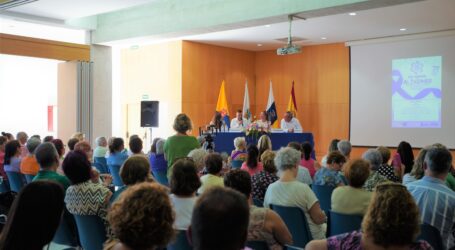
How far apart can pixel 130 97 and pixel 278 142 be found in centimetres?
636

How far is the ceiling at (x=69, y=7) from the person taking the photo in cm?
905

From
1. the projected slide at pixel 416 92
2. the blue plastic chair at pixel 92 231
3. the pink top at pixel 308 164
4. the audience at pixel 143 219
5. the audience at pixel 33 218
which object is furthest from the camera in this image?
the projected slide at pixel 416 92

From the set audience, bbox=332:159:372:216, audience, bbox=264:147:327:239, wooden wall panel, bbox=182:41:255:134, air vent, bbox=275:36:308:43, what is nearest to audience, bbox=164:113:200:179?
audience, bbox=264:147:327:239

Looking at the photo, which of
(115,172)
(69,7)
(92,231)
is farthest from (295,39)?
(92,231)

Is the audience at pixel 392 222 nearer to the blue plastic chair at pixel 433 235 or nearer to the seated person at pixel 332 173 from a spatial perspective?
the blue plastic chair at pixel 433 235

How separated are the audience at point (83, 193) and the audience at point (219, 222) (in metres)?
2.06

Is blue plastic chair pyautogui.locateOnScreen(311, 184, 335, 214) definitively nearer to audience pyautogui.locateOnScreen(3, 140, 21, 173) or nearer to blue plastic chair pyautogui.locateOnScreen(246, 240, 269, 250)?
blue plastic chair pyautogui.locateOnScreen(246, 240, 269, 250)

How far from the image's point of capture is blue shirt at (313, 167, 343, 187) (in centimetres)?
475

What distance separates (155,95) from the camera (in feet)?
45.0

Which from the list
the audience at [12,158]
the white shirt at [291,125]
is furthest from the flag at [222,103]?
the audience at [12,158]

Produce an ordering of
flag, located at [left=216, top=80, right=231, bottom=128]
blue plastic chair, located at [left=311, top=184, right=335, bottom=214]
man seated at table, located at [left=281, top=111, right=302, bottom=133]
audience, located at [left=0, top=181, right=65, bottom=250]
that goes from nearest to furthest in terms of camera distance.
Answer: audience, located at [left=0, top=181, right=65, bottom=250] < blue plastic chair, located at [left=311, top=184, right=335, bottom=214] < man seated at table, located at [left=281, top=111, right=302, bottom=133] < flag, located at [left=216, top=80, right=231, bottom=128]

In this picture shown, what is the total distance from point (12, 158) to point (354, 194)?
4.37 metres

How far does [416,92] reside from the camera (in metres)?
12.2

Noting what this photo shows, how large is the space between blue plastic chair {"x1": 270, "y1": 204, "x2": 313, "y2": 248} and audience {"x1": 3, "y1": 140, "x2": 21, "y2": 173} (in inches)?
Result: 148
